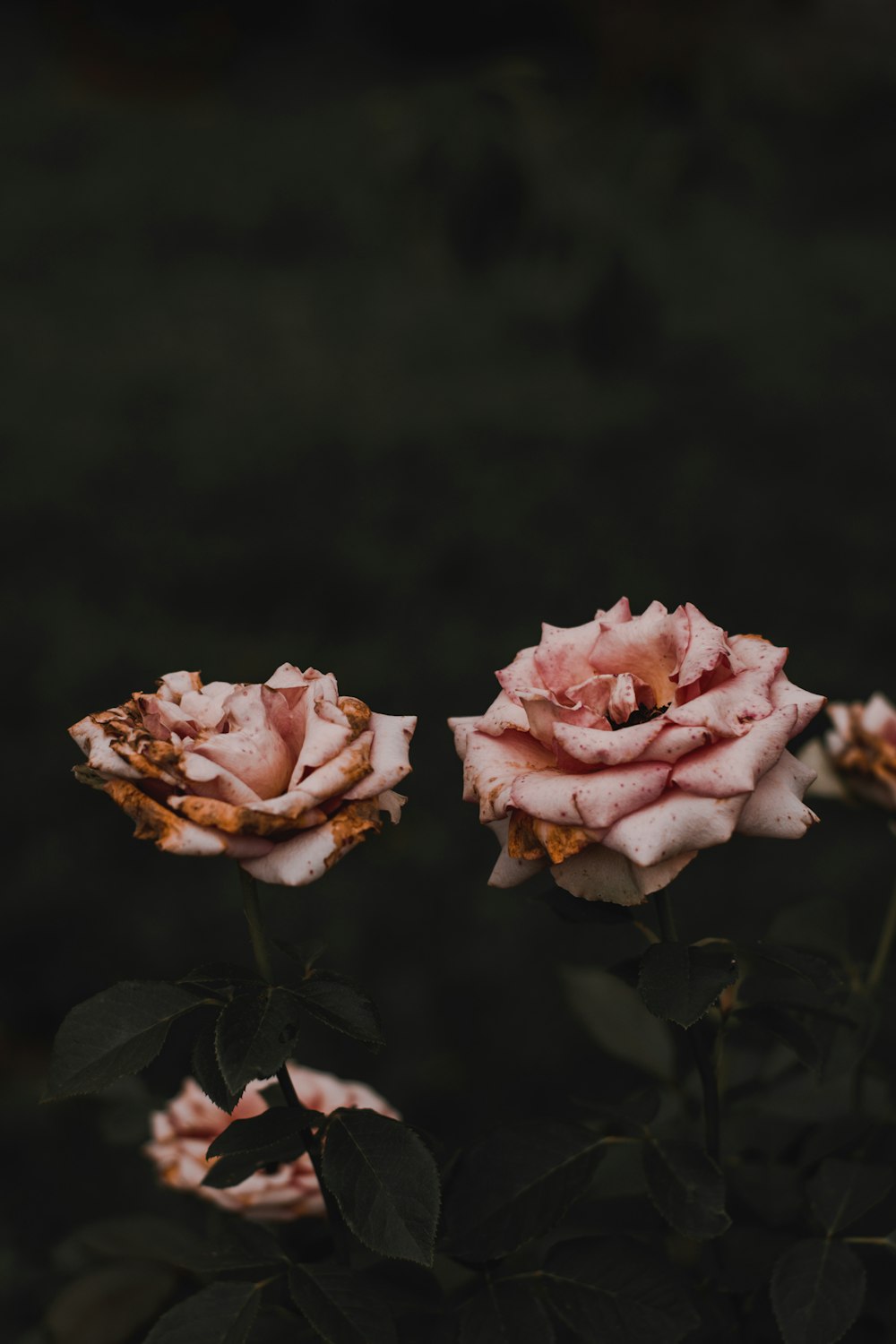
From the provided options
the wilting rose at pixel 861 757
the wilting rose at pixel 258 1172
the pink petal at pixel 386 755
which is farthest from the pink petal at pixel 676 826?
the wilting rose at pixel 861 757

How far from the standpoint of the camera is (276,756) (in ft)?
2.45

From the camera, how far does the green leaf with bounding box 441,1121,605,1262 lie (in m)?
0.77

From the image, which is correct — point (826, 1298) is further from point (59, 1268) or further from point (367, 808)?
point (59, 1268)

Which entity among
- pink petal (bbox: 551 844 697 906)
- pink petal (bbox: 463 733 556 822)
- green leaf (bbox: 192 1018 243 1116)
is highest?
pink petal (bbox: 463 733 556 822)

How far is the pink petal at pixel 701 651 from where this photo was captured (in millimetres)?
749

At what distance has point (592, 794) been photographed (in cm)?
70

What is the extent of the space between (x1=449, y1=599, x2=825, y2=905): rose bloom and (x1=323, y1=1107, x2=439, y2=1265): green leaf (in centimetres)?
15

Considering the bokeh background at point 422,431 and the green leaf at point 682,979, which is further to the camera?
the bokeh background at point 422,431

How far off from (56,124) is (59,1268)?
5790mm

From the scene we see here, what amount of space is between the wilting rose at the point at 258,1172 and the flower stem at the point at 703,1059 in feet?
0.71

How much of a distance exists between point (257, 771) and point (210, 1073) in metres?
0.15

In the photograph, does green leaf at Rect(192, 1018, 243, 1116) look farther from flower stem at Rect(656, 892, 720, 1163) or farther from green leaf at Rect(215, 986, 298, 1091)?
flower stem at Rect(656, 892, 720, 1163)

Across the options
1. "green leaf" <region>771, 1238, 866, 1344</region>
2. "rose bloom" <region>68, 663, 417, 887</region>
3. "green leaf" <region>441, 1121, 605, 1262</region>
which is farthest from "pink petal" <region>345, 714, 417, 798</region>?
"green leaf" <region>771, 1238, 866, 1344</region>

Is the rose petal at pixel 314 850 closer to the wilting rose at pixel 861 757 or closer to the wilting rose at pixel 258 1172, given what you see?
the wilting rose at pixel 258 1172
